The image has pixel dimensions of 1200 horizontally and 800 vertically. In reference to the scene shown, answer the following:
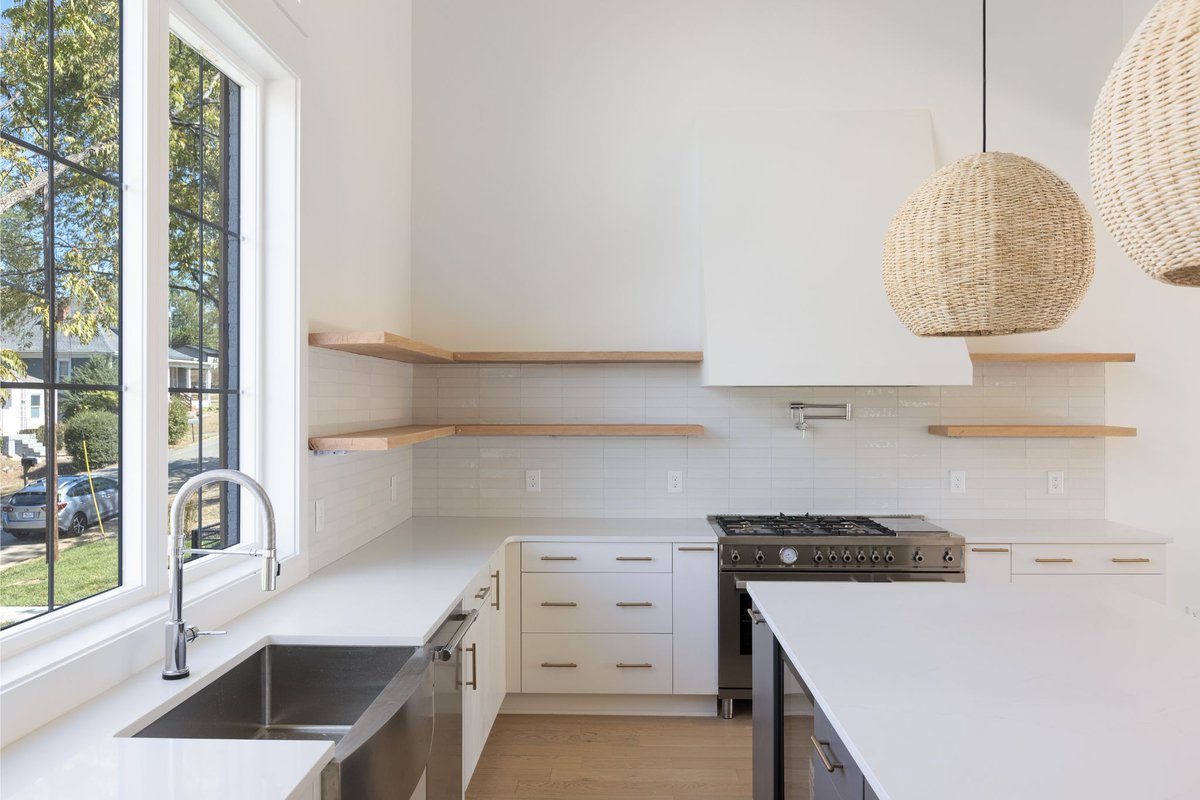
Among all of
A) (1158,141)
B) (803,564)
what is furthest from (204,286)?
(803,564)

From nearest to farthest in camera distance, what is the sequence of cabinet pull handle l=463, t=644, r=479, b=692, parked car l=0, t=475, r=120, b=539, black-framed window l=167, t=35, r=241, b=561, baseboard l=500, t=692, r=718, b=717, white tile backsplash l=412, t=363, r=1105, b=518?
parked car l=0, t=475, r=120, b=539 < black-framed window l=167, t=35, r=241, b=561 < cabinet pull handle l=463, t=644, r=479, b=692 < baseboard l=500, t=692, r=718, b=717 < white tile backsplash l=412, t=363, r=1105, b=518

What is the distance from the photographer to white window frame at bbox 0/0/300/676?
1.62 metres

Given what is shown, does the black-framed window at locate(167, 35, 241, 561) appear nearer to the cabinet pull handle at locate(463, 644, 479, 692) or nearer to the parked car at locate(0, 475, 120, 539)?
the parked car at locate(0, 475, 120, 539)

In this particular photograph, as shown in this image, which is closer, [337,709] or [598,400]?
[337,709]

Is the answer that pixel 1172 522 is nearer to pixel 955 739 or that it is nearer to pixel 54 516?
pixel 955 739

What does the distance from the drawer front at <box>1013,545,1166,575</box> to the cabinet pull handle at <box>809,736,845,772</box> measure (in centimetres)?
227

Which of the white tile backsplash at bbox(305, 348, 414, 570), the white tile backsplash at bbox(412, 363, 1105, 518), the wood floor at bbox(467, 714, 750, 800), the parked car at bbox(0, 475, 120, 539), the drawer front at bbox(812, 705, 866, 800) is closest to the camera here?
the drawer front at bbox(812, 705, 866, 800)

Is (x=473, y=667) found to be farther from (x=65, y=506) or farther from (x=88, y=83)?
(x=88, y=83)

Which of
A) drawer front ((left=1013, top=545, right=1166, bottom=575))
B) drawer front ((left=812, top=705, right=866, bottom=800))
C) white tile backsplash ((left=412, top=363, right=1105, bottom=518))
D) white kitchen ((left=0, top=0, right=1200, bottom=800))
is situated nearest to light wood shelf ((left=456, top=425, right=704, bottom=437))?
white kitchen ((left=0, top=0, right=1200, bottom=800))

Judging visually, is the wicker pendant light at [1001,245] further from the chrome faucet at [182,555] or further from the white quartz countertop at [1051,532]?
the white quartz countertop at [1051,532]

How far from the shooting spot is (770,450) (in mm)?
3773

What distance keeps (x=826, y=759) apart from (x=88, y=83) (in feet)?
7.13

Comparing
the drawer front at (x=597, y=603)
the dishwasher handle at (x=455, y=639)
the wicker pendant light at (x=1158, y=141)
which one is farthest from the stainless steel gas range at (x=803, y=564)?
the wicker pendant light at (x=1158, y=141)

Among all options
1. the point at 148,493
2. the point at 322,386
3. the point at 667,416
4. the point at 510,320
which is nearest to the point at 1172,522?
the point at 667,416
